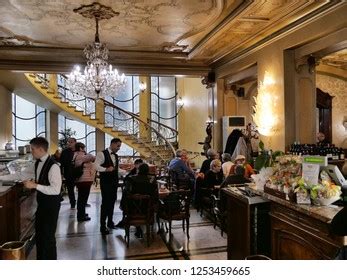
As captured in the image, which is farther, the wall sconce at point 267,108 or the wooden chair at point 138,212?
the wall sconce at point 267,108

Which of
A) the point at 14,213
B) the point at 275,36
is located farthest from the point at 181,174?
the point at 14,213

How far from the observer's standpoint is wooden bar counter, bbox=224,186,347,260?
7.43ft

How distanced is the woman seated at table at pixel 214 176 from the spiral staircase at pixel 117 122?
4.56m

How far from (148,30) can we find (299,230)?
4214 mm

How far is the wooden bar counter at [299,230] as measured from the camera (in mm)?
2264

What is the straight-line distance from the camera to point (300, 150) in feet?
17.1

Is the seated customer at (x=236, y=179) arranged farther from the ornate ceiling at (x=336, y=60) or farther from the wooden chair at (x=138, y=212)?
the ornate ceiling at (x=336, y=60)

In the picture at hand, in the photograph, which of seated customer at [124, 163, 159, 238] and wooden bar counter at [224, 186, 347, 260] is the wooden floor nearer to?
seated customer at [124, 163, 159, 238]

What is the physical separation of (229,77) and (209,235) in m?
4.24

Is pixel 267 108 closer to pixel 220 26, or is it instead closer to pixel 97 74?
pixel 220 26

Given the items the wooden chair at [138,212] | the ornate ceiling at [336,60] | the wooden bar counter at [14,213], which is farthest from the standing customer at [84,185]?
the ornate ceiling at [336,60]

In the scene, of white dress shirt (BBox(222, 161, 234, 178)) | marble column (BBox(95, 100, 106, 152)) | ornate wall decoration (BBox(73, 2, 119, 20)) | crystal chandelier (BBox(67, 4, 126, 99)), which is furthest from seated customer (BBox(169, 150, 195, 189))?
marble column (BBox(95, 100, 106, 152))
